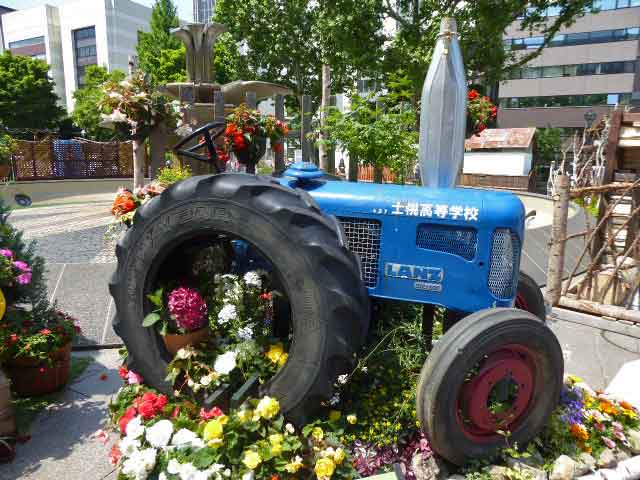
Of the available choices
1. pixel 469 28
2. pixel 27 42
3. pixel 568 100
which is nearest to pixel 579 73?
pixel 568 100

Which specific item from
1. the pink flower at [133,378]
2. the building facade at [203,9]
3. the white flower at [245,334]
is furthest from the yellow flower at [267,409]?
the building facade at [203,9]

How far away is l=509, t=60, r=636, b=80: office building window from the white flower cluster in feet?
146

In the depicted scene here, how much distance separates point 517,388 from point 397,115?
5.75 meters

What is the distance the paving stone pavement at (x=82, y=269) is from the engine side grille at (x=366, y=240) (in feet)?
8.45

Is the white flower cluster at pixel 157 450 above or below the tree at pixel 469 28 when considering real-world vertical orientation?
below

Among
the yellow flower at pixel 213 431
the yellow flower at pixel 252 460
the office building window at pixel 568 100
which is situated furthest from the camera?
the office building window at pixel 568 100

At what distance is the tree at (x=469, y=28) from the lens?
1310 cm

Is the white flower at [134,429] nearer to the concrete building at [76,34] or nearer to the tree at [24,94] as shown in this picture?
the tree at [24,94]

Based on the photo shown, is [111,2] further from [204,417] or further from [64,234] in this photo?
[204,417]

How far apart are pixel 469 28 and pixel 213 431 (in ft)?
47.7

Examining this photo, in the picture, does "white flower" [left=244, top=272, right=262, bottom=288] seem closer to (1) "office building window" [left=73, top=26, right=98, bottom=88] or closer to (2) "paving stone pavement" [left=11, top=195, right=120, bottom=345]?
(2) "paving stone pavement" [left=11, top=195, right=120, bottom=345]

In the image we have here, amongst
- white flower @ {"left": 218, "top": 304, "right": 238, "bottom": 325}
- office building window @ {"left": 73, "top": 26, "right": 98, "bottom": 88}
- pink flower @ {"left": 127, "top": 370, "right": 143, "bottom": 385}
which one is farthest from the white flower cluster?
office building window @ {"left": 73, "top": 26, "right": 98, "bottom": 88}

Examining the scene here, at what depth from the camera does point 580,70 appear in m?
41.9

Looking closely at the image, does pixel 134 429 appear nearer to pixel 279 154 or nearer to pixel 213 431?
pixel 213 431
